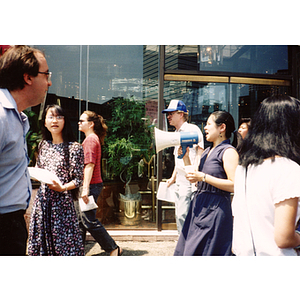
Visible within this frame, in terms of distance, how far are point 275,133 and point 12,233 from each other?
1.80 metres

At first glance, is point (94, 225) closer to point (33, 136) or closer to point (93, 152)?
point (93, 152)

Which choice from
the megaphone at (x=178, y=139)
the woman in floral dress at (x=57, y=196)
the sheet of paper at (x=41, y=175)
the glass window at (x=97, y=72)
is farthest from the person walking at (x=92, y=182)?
the glass window at (x=97, y=72)

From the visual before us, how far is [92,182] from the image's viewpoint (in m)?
3.08

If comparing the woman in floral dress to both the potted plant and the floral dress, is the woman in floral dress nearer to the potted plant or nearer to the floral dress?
the floral dress

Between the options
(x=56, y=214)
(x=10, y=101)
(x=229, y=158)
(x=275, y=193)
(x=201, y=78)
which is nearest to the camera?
(x=275, y=193)

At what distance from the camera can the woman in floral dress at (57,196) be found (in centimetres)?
233

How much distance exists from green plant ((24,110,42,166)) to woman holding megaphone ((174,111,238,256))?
313cm

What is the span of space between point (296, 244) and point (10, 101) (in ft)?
6.26

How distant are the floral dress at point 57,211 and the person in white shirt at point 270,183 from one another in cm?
168

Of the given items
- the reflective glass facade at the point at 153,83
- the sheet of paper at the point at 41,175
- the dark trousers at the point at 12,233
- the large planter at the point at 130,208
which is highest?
the reflective glass facade at the point at 153,83

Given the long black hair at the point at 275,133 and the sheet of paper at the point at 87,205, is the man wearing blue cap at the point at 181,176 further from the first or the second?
the long black hair at the point at 275,133

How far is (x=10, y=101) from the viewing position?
59.0 inches

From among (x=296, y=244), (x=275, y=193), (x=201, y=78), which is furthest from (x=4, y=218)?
(x=201, y=78)

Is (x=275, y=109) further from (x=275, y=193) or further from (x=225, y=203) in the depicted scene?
(x=225, y=203)
